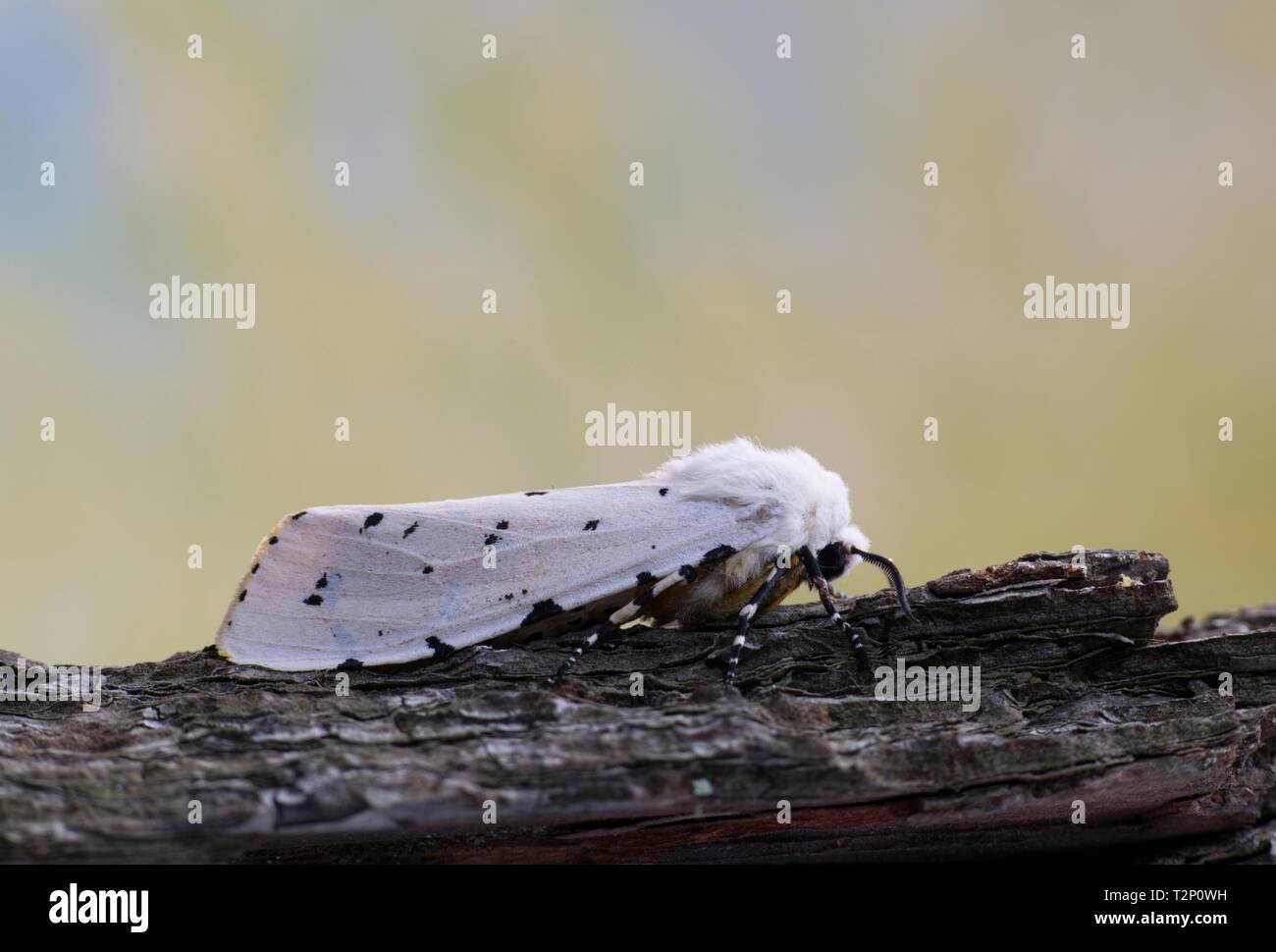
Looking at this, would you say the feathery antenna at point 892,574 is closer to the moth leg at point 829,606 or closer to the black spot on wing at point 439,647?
the moth leg at point 829,606

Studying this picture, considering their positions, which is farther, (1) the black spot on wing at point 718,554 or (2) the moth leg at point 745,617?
(1) the black spot on wing at point 718,554

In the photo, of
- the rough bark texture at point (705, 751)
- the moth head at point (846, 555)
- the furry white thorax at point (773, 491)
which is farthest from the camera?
the moth head at point (846, 555)

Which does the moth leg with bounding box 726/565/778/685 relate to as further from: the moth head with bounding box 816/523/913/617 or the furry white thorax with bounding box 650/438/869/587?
the moth head with bounding box 816/523/913/617

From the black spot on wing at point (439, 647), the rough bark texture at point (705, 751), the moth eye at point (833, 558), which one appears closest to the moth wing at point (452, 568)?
the black spot on wing at point (439, 647)

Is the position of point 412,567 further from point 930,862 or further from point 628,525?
point 930,862

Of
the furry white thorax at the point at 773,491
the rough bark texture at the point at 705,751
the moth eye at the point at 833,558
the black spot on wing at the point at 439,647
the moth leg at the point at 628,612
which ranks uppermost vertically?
the furry white thorax at the point at 773,491

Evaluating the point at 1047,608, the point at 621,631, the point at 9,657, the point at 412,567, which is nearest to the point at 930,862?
the point at 1047,608
